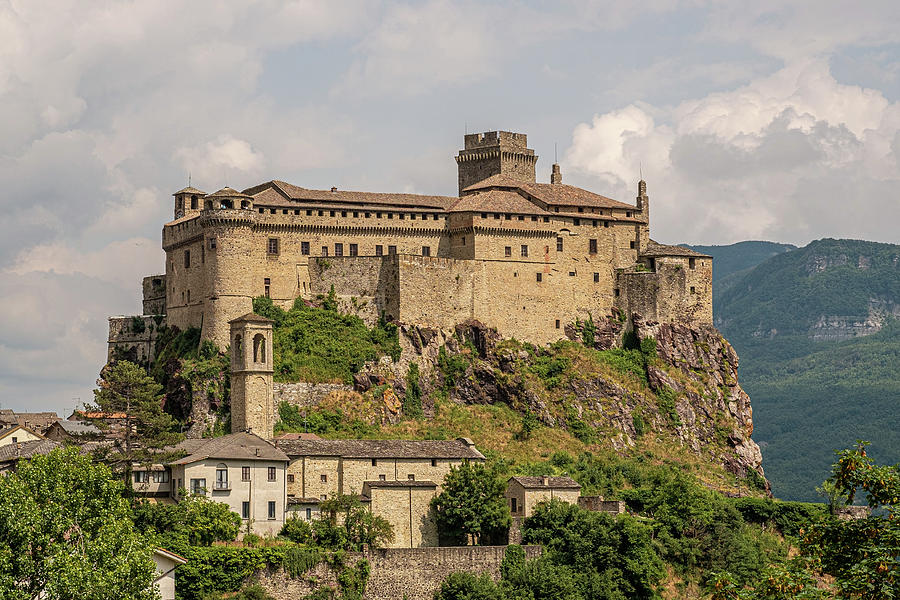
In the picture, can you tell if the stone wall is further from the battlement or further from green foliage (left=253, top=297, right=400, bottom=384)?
the battlement

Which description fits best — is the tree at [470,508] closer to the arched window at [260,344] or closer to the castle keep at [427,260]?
the arched window at [260,344]

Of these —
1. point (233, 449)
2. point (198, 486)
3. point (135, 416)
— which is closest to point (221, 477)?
point (198, 486)

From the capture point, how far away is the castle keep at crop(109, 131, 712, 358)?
98.8 metres

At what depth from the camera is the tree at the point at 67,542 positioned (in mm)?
55156

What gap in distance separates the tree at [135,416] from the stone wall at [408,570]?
11334 mm

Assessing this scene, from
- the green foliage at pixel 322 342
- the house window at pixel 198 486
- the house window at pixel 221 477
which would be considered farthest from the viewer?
the green foliage at pixel 322 342

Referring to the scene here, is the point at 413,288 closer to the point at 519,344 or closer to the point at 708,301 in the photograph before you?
the point at 519,344

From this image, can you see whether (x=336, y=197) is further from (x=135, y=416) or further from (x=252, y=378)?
(x=135, y=416)

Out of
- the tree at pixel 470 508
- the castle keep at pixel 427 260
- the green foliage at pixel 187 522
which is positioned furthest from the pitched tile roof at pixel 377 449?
the castle keep at pixel 427 260

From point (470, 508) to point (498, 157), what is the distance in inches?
1765

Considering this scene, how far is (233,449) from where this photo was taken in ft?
252

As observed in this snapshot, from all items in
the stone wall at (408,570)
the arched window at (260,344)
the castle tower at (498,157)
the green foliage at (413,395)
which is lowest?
the stone wall at (408,570)

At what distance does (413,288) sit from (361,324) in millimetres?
4466

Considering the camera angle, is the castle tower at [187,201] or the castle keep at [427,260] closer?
the castle keep at [427,260]
